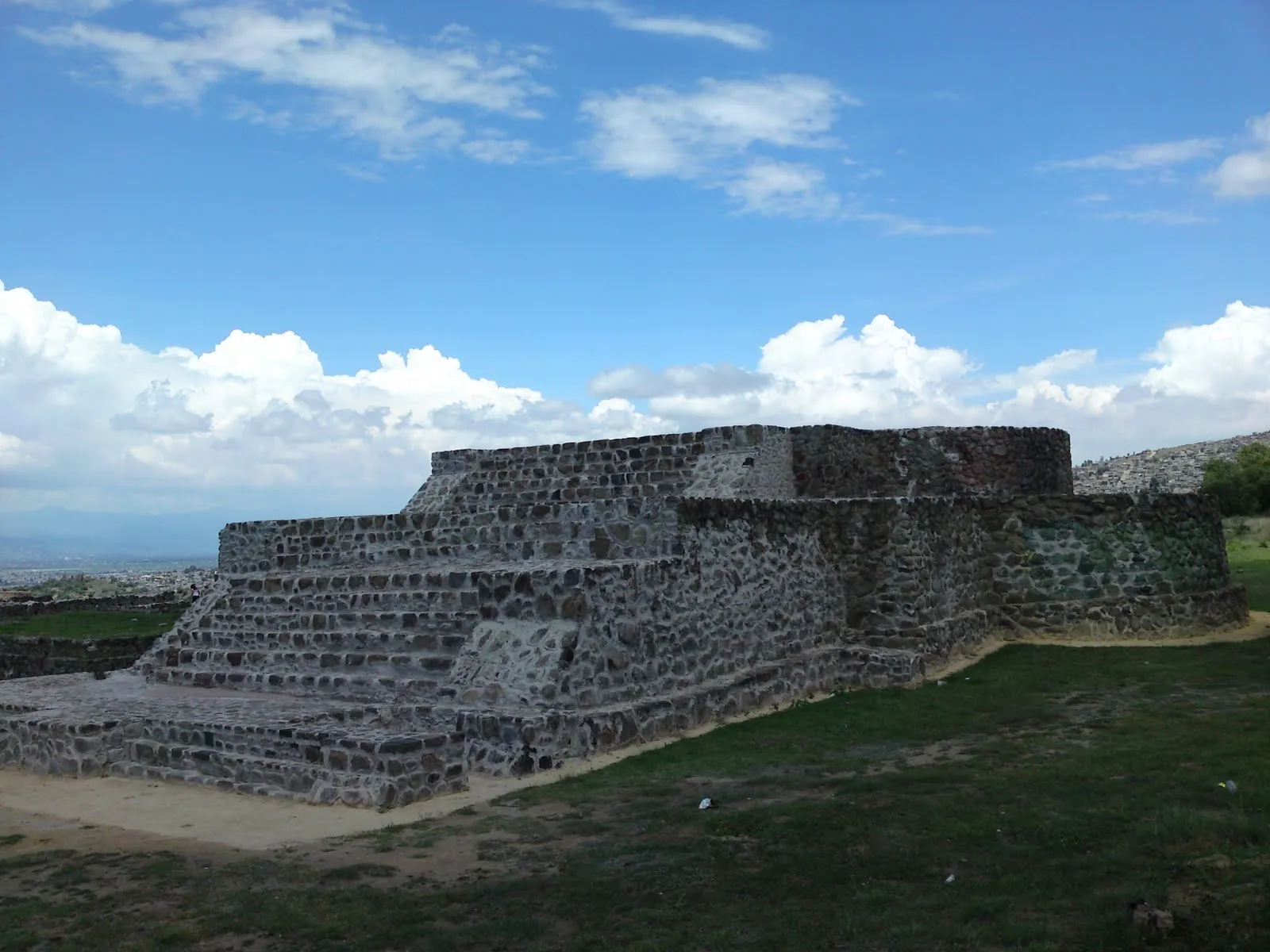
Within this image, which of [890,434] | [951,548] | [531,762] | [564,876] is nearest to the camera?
[564,876]

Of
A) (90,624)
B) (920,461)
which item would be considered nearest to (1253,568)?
(920,461)

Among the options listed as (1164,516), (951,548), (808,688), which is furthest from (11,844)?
(1164,516)

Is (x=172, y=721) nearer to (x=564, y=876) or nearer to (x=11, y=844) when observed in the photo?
(x=11, y=844)

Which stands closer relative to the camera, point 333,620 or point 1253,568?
point 333,620

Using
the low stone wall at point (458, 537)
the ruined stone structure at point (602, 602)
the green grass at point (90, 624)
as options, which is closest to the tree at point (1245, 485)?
the ruined stone structure at point (602, 602)

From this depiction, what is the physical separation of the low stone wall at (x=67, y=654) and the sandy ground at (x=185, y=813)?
9486 millimetres

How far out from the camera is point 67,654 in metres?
19.5

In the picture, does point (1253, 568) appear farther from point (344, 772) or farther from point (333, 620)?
point (344, 772)

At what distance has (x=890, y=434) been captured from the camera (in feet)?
56.6

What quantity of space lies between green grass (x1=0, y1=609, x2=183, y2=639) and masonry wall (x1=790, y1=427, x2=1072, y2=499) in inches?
496

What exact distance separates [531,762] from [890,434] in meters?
10.1

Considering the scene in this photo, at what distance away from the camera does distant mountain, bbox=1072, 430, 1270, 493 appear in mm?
48094

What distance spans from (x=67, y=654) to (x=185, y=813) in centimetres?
1304

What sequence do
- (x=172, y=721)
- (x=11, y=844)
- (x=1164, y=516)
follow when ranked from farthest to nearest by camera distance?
(x=1164, y=516) → (x=172, y=721) → (x=11, y=844)
